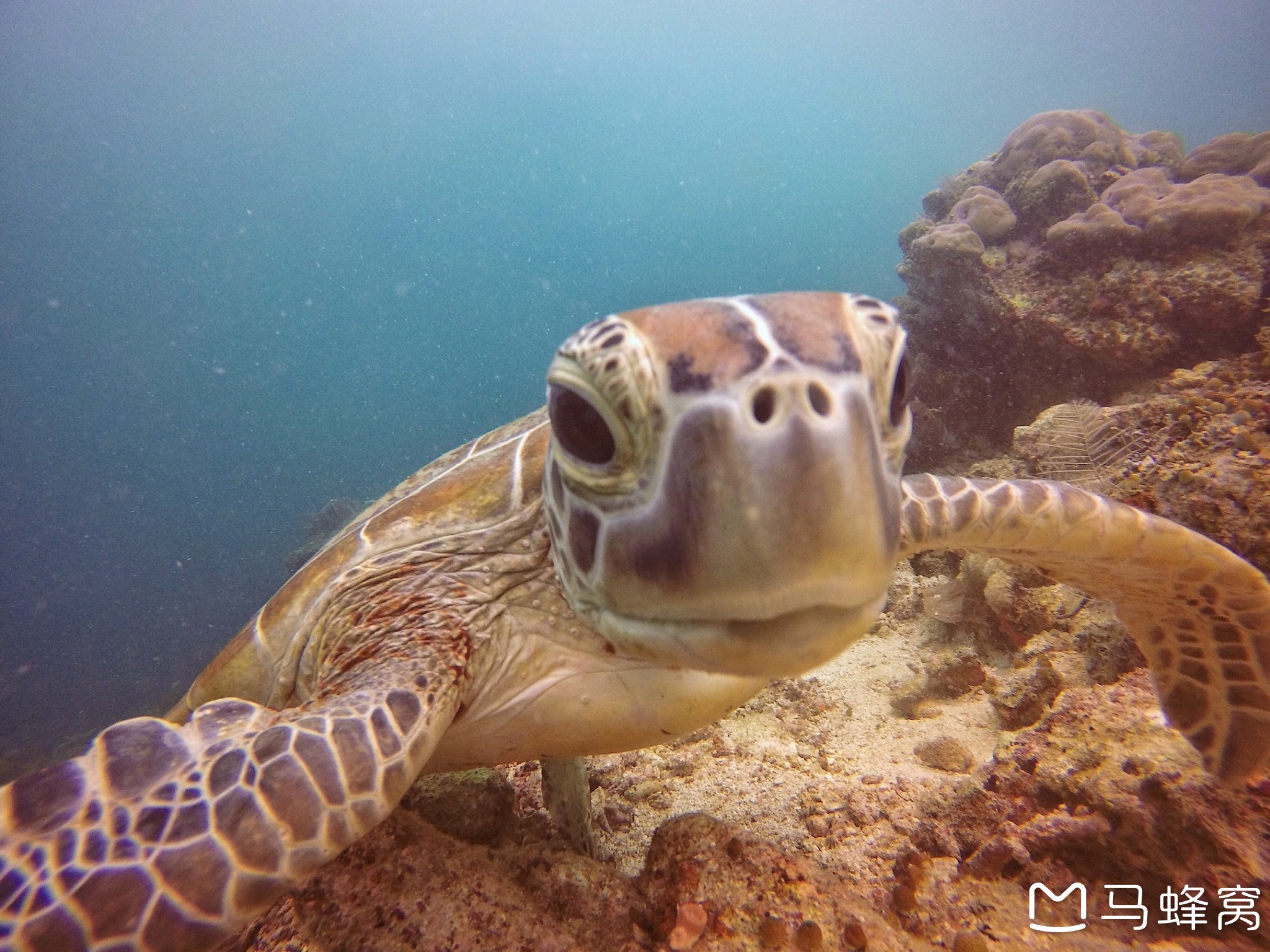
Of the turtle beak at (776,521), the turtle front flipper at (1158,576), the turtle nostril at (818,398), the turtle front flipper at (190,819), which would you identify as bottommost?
the turtle front flipper at (1158,576)

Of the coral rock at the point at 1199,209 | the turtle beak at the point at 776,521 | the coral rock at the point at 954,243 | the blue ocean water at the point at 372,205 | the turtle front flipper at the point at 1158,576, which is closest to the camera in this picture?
the turtle beak at the point at 776,521

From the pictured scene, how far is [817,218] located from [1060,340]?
423 feet

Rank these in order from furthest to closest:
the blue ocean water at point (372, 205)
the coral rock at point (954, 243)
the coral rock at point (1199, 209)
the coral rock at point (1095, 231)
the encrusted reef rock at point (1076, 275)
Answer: the blue ocean water at point (372, 205) → the coral rock at point (954, 243) → the coral rock at point (1095, 231) → the coral rock at point (1199, 209) → the encrusted reef rock at point (1076, 275)

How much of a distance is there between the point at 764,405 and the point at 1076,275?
23.0ft

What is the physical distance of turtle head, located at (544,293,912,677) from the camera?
99 cm

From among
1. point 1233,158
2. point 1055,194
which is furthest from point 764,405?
point 1233,158

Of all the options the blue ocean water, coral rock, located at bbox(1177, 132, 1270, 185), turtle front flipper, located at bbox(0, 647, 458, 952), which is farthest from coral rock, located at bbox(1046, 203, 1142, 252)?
the blue ocean water

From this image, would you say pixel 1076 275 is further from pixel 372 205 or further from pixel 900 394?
pixel 372 205

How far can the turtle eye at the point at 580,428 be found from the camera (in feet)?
3.89

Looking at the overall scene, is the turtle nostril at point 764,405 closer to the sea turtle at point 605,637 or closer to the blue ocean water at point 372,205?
the sea turtle at point 605,637

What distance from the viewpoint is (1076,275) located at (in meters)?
6.11

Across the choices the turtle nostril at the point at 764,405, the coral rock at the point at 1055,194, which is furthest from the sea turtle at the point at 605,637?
the coral rock at the point at 1055,194

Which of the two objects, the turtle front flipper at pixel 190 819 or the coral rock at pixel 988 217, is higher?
the turtle front flipper at pixel 190 819

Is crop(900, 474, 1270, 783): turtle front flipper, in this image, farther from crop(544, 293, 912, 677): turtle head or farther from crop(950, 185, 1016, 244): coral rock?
crop(950, 185, 1016, 244): coral rock
